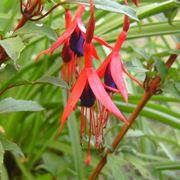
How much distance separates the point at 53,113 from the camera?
3.89ft

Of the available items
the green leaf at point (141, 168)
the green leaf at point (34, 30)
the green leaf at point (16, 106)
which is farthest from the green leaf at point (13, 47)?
the green leaf at point (141, 168)

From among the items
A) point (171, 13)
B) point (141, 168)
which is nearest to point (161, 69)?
point (171, 13)

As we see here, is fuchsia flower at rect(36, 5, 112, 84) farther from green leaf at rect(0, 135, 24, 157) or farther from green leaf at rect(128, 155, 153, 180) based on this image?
green leaf at rect(128, 155, 153, 180)

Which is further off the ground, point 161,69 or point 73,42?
point 73,42

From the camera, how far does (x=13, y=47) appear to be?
51 cm

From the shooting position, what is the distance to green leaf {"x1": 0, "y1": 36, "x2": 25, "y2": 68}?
19.3 inches

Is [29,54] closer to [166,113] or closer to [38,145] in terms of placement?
[38,145]

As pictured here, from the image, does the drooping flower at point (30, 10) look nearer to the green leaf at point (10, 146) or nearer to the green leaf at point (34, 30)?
the green leaf at point (34, 30)

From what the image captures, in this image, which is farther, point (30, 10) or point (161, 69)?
point (161, 69)

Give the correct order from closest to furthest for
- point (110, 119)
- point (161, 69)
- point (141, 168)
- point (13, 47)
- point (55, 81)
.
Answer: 1. point (13, 47)
2. point (55, 81)
3. point (161, 69)
4. point (141, 168)
5. point (110, 119)

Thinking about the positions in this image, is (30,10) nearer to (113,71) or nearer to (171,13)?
(113,71)

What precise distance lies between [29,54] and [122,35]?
2.45 feet

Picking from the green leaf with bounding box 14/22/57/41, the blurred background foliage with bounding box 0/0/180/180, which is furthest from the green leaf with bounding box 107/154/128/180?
the green leaf with bounding box 14/22/57/41

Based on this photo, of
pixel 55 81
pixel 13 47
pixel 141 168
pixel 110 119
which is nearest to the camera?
pixel 13 47
